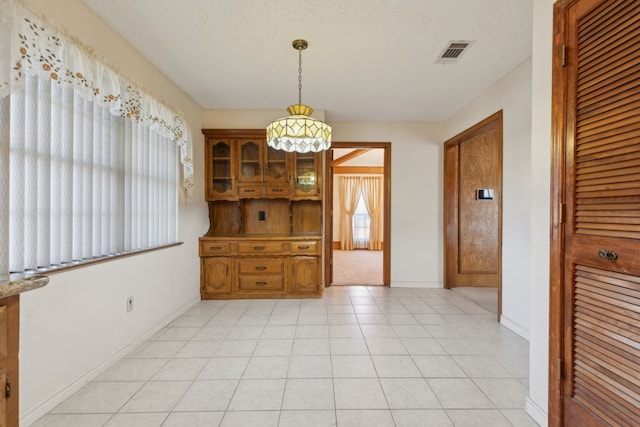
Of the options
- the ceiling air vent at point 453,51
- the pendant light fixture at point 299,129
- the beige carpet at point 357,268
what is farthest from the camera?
the beige carpet at point 357,268

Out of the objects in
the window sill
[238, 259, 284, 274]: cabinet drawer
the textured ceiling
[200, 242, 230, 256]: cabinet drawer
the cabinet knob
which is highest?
the textured ceiling

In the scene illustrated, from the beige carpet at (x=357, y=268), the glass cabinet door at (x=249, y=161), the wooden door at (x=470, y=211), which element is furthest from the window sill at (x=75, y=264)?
the wooden door at (x=470, y=211)

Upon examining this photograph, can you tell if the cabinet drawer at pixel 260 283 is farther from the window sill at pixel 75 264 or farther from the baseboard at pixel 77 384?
the window sill at pixel 75 264

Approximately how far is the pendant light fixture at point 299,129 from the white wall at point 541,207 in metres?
1.42

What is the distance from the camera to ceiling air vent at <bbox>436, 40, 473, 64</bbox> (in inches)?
92.9

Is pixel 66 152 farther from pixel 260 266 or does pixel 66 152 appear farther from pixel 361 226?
pixel 361 226

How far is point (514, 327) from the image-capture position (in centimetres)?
282

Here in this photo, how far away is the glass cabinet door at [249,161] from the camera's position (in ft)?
12.9

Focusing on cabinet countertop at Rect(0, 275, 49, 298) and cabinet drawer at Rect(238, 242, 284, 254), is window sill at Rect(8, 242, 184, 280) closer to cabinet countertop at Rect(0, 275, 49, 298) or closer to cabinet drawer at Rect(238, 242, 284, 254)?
cabinet countertop at Rect(0, 275, 49, 298)

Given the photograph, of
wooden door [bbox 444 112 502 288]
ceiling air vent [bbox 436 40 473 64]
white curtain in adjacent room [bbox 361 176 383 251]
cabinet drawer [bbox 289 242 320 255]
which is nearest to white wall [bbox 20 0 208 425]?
cabinet drawer [bbox 289 242 320 255]

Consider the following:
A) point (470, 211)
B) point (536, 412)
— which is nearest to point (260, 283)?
point (536, 412)

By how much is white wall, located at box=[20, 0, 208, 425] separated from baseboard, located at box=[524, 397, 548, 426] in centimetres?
278

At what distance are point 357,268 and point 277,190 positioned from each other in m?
2.89

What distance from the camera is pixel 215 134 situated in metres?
3.93
